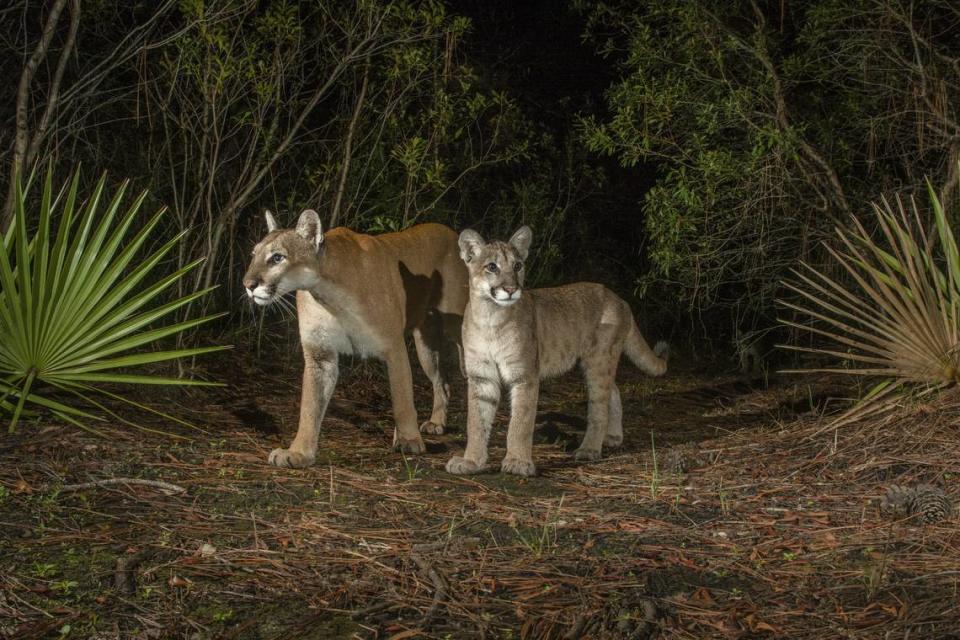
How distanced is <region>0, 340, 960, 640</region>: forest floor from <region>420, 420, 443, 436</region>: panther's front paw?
0.49 meters

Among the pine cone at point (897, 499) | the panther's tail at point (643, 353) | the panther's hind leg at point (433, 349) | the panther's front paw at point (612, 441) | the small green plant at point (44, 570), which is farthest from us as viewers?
the panther's hind leg at point (433, 349)

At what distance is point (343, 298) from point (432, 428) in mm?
1410

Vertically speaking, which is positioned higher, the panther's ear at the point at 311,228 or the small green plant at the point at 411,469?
the panther's ear at the point at 311,228

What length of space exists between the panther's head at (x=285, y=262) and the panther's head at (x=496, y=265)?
2.83 ft

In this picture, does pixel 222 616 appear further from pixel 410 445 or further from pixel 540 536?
→ pixel 410 445

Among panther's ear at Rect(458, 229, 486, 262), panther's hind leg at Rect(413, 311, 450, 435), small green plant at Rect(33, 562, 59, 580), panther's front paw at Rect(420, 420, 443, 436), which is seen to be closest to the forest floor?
small green plant at Rect(33, 562, 59, 580)

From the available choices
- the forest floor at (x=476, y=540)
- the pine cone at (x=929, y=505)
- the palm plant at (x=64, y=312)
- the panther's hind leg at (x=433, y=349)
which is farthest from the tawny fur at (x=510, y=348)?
the pine cone at (x=929, y=505)

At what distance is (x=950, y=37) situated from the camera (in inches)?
342

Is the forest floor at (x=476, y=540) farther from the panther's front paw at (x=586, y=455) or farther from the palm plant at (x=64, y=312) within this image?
the palm plant at (x=64, y=312)

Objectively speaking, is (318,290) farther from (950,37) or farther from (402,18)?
(950,37)

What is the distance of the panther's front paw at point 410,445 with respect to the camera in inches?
246

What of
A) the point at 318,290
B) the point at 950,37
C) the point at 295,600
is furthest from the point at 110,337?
the point at 950,37

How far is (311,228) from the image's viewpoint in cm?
599

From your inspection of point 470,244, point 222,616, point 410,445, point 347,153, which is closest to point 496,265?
point 470,244
